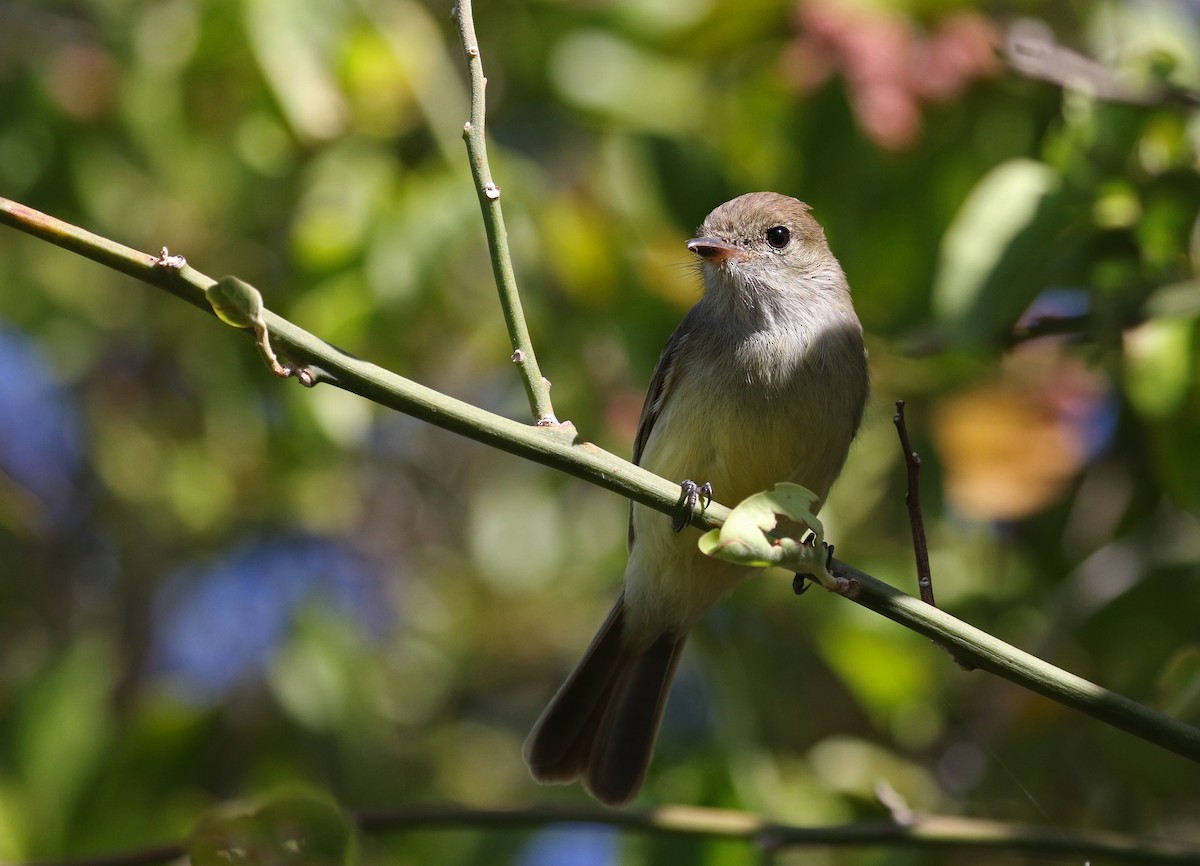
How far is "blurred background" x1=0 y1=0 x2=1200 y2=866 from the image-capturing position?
3.17m

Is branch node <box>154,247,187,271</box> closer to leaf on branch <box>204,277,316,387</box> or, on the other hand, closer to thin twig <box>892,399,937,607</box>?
leaf on branch <box>204,277,316,387</box>

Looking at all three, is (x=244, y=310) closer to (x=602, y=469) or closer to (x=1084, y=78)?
(x=602, y=469)

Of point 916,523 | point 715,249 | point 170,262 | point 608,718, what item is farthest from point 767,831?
point 170,262

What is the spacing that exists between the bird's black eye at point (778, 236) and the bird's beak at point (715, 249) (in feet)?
0.42

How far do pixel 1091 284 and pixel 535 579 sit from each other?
1.95 meters

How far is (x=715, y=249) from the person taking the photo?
11.3ft

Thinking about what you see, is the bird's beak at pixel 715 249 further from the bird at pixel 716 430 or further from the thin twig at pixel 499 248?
the thin twig at pixel 499 248

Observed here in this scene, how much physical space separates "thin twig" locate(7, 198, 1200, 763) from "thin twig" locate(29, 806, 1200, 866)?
66 cm

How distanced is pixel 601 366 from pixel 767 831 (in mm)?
1797

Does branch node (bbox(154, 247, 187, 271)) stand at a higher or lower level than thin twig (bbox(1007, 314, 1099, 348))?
lower

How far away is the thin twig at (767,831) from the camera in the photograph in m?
2.53

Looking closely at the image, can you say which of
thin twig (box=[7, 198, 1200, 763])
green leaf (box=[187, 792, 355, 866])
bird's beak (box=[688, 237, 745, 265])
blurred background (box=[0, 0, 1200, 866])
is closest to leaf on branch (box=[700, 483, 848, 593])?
thin twig (box=[7, 198, 1200, 763])

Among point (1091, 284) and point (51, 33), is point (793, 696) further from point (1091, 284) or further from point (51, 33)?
point (51, 33)

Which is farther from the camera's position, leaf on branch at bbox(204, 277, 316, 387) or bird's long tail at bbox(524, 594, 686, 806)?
bird's long tail at bbox(524, 594, 686, 806)
